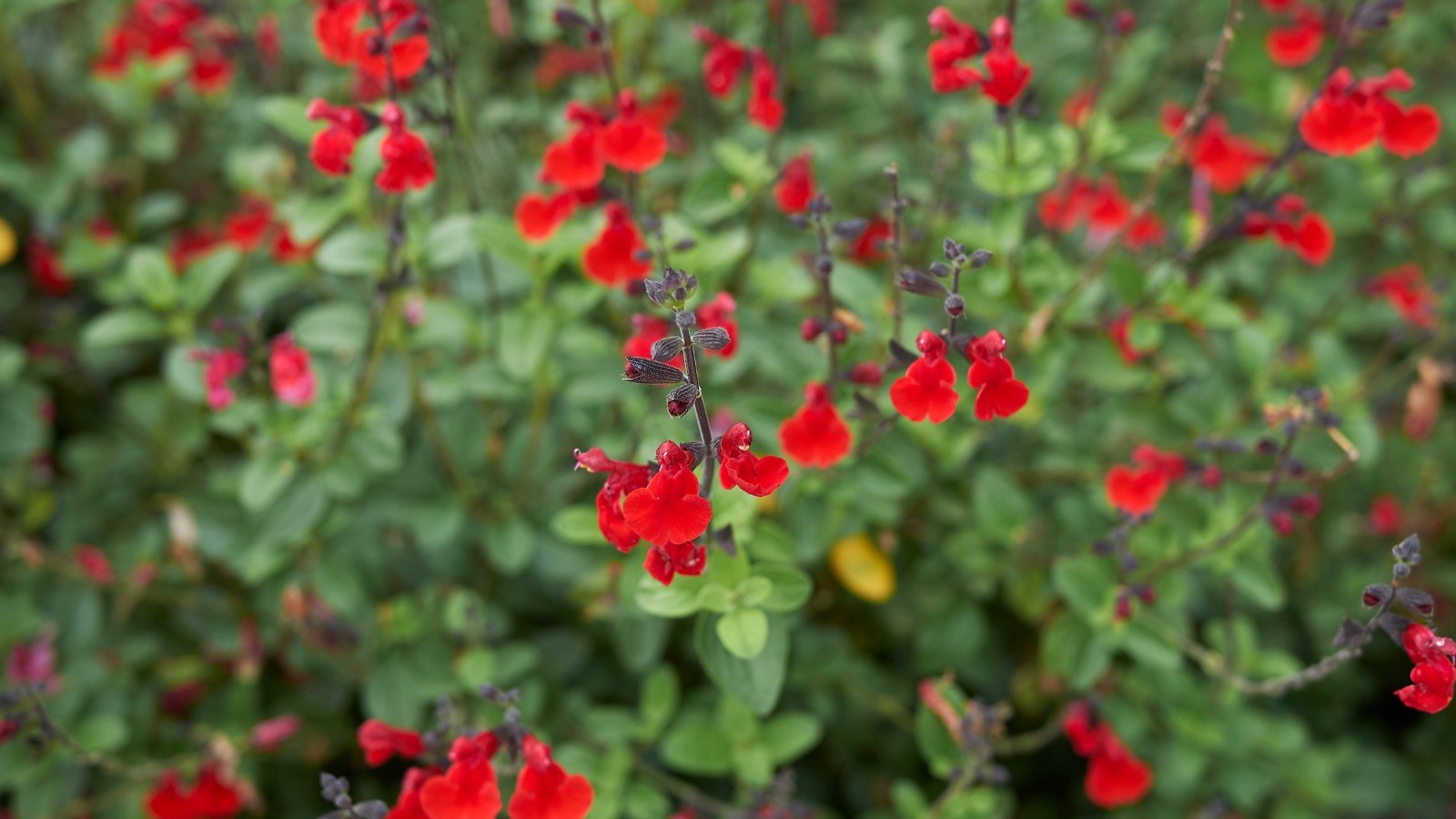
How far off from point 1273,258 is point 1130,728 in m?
1.76

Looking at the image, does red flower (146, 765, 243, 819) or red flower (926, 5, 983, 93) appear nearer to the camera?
red flower (926, 5, 983, 93)

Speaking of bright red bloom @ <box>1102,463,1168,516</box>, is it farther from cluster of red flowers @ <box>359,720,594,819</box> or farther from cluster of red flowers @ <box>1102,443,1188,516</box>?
cluster of red flowers @ <box>359,720,594,819</box>

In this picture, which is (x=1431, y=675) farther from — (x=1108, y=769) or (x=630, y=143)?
(x=630, y=143)

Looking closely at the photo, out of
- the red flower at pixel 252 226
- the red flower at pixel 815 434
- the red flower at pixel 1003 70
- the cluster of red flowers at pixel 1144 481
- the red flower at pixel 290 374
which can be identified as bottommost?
the cluster of red flowers at pixel 1144 481

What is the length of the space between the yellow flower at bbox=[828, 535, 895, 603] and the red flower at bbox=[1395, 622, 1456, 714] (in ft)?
4.11

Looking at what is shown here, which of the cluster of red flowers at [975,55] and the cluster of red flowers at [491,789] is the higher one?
the cluster of red flowers at [975,55]

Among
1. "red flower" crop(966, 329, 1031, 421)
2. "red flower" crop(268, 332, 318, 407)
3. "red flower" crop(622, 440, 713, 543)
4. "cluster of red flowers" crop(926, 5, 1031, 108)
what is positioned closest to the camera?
"red flower" crop(622, 440, 713, 543)

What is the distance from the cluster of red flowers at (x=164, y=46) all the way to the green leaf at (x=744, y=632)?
2455mm

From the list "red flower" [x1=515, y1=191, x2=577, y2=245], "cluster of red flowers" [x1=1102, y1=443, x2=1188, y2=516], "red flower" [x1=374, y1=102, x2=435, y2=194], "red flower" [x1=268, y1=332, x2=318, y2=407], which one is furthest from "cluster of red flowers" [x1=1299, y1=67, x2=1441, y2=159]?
"red flower" [x1=268, y1=332, x2=318, y2=407]

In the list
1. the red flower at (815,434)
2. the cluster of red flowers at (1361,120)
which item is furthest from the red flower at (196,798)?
the cluster of red flowers at (1361,120)

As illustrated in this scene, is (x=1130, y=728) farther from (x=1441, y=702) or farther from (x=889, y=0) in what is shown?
(x=889, y=0)

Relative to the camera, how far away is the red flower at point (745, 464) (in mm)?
1363

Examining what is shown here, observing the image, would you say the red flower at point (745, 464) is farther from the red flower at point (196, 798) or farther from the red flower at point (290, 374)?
the red flower at point (196, 798)

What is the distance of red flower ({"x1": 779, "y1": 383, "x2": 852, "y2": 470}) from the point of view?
5.83 feet
